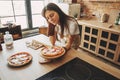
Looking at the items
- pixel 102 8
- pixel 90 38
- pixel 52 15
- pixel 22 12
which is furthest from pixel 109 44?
pixel 22 12

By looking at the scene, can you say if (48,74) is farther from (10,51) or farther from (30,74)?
(10,51)

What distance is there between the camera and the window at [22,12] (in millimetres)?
3285

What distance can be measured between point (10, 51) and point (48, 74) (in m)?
0.65

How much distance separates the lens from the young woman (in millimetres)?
1269

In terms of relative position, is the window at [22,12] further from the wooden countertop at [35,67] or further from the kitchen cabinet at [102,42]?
the wooden countertop at [35,67]

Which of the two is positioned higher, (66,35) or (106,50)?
(66,35)

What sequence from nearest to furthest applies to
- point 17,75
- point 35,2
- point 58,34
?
point 17,75, point 58,34, point 35,2

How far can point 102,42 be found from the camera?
2.56m

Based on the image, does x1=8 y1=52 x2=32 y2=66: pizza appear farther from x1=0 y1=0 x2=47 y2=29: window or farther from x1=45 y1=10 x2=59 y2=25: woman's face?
x1=0 y1=0 x2=47 y2=29: window

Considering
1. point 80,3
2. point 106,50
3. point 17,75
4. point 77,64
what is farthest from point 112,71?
point 80,3

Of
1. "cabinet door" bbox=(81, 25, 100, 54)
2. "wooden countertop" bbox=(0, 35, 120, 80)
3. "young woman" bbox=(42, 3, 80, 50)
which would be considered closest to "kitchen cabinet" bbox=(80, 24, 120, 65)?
"cabinet door" bbox=(81, 25, 100, 54)

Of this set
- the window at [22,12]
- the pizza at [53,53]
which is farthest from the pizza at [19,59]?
the window at [22,12]

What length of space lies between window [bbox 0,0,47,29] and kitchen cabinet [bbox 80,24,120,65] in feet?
6.12

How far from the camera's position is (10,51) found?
1.31 meters
